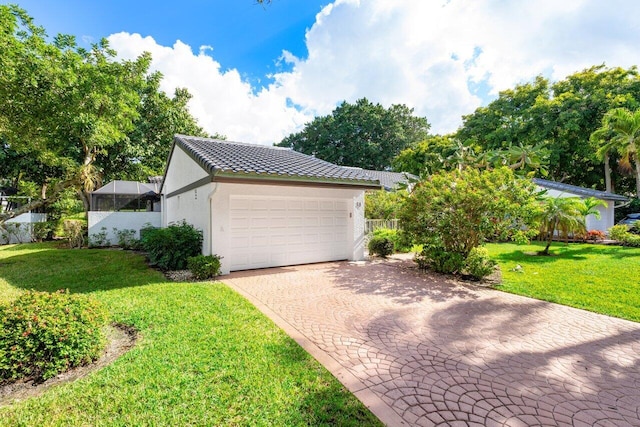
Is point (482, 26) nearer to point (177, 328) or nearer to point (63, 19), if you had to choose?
point (177, 328)

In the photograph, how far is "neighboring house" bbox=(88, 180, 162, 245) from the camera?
15797 millimetres

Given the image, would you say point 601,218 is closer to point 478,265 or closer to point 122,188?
point 478,265

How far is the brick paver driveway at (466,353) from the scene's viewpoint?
9.52 ft

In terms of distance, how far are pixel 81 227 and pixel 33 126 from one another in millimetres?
9481

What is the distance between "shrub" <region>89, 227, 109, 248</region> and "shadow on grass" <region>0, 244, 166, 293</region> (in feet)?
8.59

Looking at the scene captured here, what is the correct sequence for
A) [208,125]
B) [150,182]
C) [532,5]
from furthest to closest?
1. [208,125]
2. [150,182]
3. [532,5]

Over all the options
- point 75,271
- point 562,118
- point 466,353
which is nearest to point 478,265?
point 466,353

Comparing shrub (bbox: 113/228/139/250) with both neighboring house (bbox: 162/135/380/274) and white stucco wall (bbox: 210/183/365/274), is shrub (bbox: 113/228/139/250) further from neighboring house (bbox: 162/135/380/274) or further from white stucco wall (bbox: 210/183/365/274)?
white stucco wall (bbox: 210/183/365/274)

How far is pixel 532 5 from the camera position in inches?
298

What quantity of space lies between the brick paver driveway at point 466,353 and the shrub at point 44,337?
270 centimetres

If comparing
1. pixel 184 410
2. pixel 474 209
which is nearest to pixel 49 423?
pixel 184 410

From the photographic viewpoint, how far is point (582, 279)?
8.23 metres

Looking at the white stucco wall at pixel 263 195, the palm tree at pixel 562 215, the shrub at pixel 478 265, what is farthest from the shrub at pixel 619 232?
the white stucco wall at pixel 263 195

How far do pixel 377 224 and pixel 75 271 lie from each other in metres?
11.9
